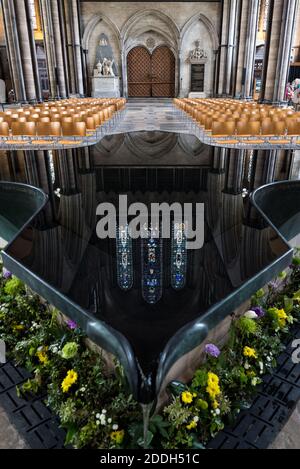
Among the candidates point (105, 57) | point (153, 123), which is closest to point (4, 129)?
point (153, 123)

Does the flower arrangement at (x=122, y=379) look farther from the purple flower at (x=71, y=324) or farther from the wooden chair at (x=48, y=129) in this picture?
the wooden chair at (x=48, y=129)

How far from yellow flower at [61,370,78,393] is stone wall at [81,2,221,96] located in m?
31.8

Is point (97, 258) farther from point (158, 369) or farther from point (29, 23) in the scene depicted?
point (29, 23)

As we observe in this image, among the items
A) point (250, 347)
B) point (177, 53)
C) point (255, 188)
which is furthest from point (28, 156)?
point (177, 53)

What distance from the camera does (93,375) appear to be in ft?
8.98

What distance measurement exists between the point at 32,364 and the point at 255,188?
10.5 ft

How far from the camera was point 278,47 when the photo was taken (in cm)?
1748

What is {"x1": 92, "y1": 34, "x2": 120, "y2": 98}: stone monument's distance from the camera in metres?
29.6

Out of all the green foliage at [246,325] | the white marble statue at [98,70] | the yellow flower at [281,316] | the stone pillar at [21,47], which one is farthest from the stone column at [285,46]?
the green foliage at [246,325]

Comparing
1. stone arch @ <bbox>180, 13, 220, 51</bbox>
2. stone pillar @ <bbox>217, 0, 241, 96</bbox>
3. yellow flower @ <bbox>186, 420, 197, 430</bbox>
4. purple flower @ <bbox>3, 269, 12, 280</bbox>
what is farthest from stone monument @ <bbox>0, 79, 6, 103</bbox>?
yellow flower @ <bbox>186, 420, 197, 430</bbox>

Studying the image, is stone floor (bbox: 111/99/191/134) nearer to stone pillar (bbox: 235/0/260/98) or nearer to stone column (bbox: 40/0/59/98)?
stone column (bbox: 40/0/59/98)

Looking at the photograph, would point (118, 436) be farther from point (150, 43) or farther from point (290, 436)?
point (150, 43)

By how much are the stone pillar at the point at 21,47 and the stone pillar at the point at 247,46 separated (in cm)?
1524

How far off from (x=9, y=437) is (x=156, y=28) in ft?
111
